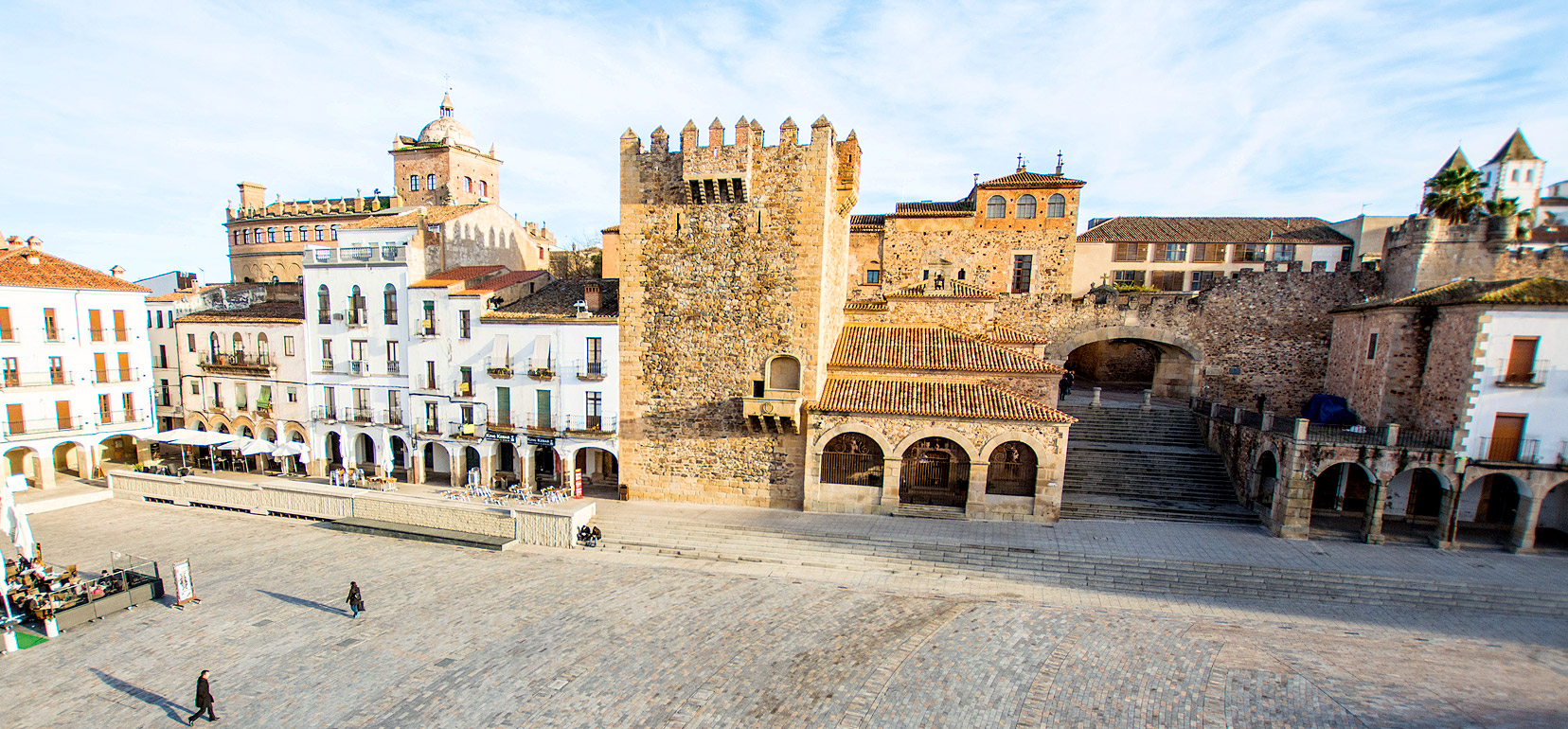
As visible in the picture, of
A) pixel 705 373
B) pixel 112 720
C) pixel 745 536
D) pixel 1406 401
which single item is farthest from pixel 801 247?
pixel 1406 401

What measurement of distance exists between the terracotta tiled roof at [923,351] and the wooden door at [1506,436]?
483 inches

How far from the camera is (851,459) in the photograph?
2145cm

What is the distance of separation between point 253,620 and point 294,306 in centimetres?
2044

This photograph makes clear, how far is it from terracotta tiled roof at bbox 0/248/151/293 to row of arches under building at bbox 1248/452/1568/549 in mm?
46846

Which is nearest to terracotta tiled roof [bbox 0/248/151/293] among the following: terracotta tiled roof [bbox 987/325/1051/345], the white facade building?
the white facade building

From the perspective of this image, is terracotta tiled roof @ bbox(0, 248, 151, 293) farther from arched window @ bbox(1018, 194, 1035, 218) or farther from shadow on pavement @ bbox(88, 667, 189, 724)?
arched window @ bbox(1018, 194, 1035, 218)

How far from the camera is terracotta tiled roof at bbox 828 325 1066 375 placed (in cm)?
2227

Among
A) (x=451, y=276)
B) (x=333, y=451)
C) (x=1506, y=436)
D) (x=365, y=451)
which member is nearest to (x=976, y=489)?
(x=1506, y=436)

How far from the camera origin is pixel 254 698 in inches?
453

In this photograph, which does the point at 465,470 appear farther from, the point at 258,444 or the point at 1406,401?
the point at 1406,401

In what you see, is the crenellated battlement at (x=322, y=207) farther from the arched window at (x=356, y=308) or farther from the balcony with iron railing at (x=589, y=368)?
the balcony with iron railing at (x=589, y=368)

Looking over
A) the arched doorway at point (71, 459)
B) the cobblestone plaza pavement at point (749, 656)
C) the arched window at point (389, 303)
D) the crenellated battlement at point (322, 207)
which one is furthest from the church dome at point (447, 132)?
the cobblestone plaza pavement at point (749, 656)

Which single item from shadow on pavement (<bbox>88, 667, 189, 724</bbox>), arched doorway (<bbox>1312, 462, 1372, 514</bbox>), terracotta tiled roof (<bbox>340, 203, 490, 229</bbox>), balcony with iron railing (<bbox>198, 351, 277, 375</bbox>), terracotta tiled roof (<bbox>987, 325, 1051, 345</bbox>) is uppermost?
terracotta tiled roof (<bbox>340, 203, 490, 229</bbox>)

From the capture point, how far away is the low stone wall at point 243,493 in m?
21.5
